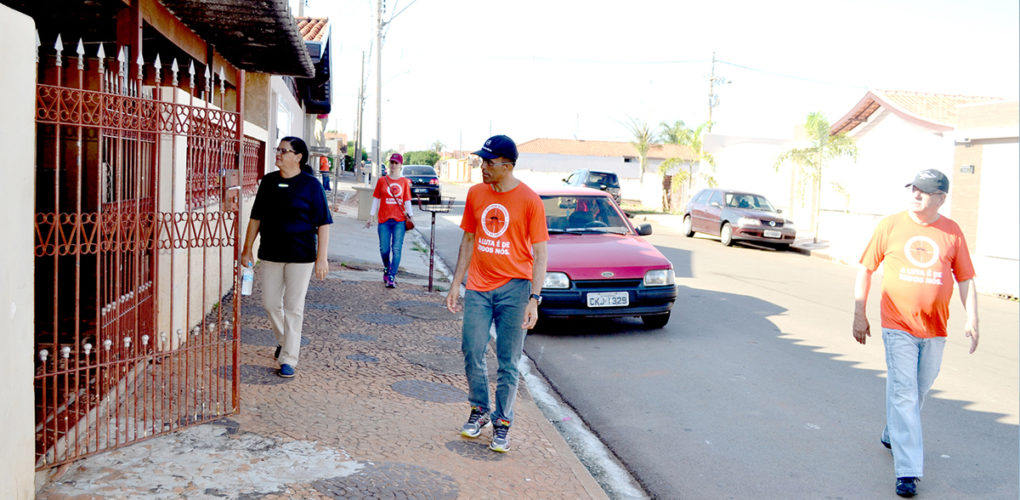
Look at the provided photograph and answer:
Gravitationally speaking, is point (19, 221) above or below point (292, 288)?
above

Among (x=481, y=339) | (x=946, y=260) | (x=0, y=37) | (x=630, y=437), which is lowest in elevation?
(x=630, y=437)

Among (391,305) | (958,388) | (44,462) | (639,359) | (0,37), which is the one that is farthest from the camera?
(391,305)

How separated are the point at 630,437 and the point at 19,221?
3891 mm

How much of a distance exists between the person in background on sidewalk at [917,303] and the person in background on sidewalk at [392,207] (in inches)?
267

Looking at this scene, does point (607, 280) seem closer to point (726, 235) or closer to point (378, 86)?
point (726, 235)

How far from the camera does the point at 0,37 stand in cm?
322

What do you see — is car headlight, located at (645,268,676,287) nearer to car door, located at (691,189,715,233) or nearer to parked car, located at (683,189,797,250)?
parked car, located at (683,189,797,250)

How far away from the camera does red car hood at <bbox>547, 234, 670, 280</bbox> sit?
338 inches

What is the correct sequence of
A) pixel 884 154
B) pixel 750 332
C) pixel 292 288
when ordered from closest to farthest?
pixel 292 288, pixel 750 332, pixel 884 154

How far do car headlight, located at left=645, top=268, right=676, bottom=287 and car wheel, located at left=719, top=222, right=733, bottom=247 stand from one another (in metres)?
13.3

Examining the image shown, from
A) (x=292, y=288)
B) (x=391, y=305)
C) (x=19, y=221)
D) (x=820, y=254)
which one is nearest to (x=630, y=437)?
(x=292, y=288)

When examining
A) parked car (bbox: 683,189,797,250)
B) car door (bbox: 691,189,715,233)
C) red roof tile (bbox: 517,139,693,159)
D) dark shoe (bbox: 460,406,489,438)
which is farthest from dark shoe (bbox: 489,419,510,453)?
red roof tile (bbox: 517,139,693,159)

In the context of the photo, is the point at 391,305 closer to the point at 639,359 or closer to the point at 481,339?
the point at 639,359

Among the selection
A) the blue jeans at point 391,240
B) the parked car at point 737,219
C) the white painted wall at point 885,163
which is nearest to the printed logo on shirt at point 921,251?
the blue jeans at point 391,240
